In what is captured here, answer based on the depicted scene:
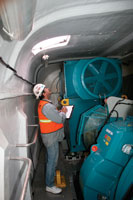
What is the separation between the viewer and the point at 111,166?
1905 mm

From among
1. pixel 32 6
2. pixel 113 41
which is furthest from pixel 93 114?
pixel 32 6

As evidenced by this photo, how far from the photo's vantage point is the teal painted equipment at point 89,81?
2914mm

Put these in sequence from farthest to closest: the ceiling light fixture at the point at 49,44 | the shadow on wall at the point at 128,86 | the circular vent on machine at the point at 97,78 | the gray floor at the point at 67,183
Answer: the shadow on wall at the point at 128,86 → the circular vent on machine at the point at 97,78 → the ceiling light fixture at the point at 49,44 → the gray floor at the point at 67,183

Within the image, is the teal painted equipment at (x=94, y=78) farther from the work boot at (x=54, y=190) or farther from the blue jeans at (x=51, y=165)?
the work boot at (x=54, y=190)

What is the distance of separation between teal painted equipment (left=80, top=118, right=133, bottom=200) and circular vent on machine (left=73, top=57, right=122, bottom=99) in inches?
45.2

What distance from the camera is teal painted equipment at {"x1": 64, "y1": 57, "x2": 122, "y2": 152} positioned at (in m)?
2.91

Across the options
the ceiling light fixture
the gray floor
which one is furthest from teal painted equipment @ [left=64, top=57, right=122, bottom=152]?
the gray floor

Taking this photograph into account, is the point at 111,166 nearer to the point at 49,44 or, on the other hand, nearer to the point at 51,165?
the point at 51,165

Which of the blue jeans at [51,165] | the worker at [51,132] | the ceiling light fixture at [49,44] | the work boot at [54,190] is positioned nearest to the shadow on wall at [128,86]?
the ceiling light fixture at [49,44]

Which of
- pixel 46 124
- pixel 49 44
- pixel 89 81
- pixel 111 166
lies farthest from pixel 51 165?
pixel 49 44

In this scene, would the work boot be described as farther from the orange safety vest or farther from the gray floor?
the orange safety vest

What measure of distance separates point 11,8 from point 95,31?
160 cm

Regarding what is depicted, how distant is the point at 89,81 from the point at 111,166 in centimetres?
176

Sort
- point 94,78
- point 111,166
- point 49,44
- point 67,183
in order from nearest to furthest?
point 111,166 < point 49,44 < point 67,183 < point 94,78
